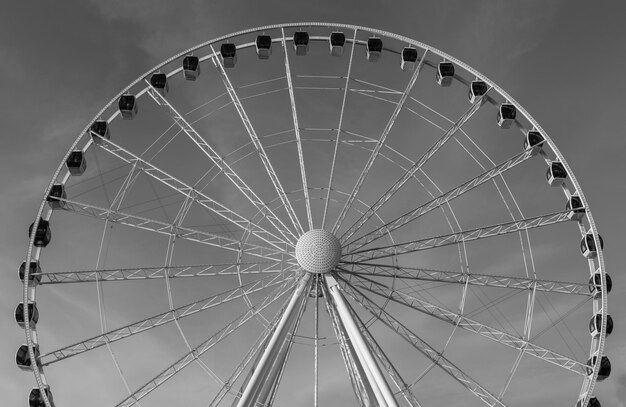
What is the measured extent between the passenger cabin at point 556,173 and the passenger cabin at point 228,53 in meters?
14.3

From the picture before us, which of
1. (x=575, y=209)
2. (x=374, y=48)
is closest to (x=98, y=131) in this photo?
(x=374, y=48)

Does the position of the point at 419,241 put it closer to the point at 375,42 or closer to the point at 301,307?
the point at 301,307

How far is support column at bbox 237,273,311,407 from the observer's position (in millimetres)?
24891

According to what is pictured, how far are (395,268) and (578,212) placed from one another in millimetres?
8239

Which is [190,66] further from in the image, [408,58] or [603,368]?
[603,368]

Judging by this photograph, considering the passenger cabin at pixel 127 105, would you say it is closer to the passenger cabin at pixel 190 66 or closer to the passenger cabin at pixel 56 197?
the passenger cabin at pixel 190 66

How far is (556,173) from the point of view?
30.8m

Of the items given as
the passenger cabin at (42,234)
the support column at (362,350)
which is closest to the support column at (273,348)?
the support column at (362,350)

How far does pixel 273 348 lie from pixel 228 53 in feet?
45.6

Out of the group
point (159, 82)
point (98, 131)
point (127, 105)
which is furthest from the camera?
point (159, 82)

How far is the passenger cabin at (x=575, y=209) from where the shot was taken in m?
30.9

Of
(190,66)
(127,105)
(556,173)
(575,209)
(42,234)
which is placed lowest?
(575,209)

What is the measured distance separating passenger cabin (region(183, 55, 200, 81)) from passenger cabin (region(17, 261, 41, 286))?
33.8 ft

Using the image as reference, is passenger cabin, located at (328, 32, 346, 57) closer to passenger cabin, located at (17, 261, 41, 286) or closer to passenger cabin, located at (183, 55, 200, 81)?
passenger cabin, located at (183, 55, 200, 81)
